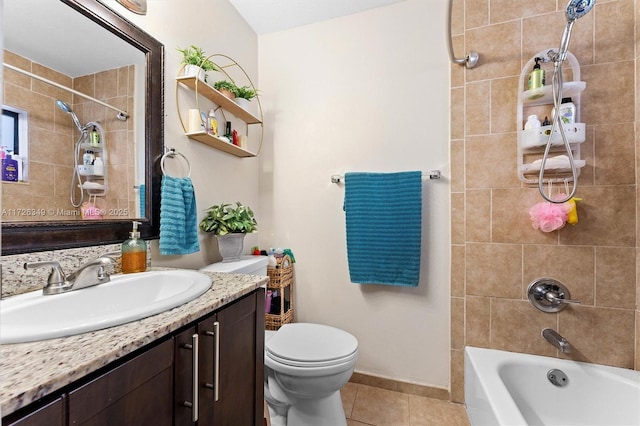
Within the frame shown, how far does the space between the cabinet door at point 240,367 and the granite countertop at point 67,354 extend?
16 cm

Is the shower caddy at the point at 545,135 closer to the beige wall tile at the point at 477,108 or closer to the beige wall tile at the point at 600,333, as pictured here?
the beige wall tile at the point at 477,108

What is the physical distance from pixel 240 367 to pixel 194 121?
114cm

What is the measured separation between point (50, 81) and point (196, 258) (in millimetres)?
899

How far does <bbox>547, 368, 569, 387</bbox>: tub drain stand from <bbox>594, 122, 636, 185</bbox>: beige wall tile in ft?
2.97

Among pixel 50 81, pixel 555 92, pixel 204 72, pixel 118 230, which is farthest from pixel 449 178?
pixel 50 81

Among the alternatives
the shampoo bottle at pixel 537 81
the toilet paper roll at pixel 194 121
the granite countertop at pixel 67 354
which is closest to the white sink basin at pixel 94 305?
the granite countertop at pixel 67 354

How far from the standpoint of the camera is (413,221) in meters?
1.70

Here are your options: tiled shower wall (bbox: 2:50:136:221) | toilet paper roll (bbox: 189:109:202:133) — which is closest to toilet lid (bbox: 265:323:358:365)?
tiled shower wall (bbox: 2:50:136:221)

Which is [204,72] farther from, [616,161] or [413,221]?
[616,161]

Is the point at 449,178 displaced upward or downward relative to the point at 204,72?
downward

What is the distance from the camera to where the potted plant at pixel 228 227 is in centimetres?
154

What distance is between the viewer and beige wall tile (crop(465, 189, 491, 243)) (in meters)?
1.57

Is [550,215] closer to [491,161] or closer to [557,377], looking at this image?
[491,161]

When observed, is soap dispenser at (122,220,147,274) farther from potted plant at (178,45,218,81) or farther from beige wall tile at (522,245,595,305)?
beige wall tile at (522,245,595,305)
